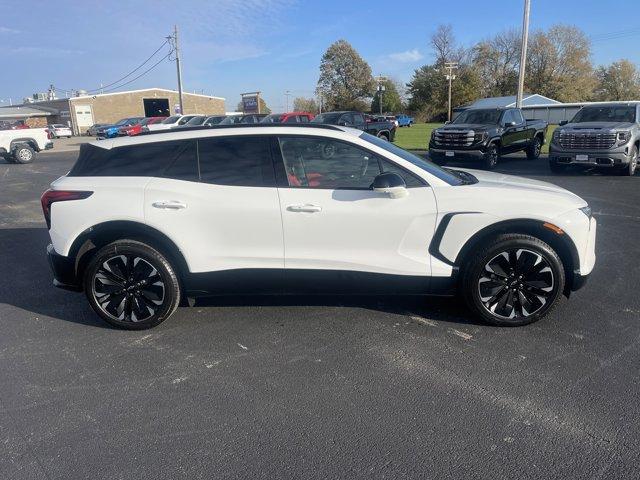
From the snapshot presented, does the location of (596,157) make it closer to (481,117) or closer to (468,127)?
(468,127)

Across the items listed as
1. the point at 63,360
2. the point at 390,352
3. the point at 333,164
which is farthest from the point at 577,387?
the point at 63,360

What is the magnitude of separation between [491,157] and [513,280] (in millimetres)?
11331

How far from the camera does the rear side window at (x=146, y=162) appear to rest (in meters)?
4.06

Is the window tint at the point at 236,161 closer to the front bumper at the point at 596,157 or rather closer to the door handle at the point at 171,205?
the door handle at the point at 171,205

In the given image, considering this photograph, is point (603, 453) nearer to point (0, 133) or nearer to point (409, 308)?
point (409, 308)

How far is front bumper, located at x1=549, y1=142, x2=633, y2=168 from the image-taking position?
1170 centimetres

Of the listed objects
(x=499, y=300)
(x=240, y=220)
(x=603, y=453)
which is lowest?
(x=603, y=453)

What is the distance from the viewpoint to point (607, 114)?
13.0 meters

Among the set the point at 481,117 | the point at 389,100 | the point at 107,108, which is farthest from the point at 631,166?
the point at 389,100

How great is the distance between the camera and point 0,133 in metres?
19.2

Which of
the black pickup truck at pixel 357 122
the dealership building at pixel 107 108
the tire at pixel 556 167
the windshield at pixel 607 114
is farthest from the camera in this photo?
the dealership building at pixel 107 108

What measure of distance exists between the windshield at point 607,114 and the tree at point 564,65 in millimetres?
76828

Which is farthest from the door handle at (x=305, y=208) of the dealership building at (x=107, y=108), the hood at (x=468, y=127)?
the dealership building at (x=107, y=108)

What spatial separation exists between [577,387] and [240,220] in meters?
2.65
